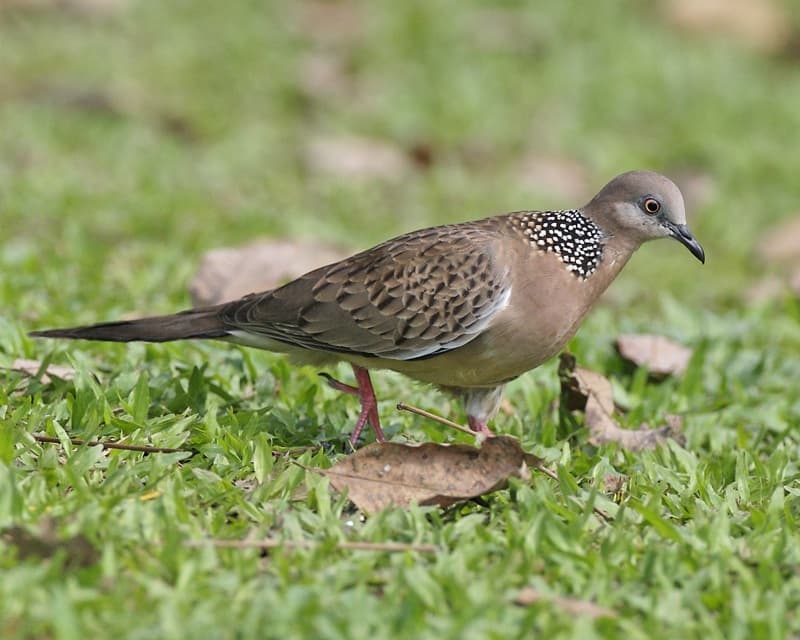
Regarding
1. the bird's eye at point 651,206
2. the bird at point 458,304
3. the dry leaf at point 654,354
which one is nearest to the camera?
the bird at point 458,304

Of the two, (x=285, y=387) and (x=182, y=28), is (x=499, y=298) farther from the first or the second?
(x=182, y=28)

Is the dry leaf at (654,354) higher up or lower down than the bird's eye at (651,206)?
lower down

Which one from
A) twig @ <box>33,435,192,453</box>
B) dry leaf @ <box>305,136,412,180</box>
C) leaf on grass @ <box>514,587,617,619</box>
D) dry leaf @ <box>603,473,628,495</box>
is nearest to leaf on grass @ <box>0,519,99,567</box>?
twig @ <box>33,435,192,453</box>

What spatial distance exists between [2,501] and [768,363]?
13.9ft

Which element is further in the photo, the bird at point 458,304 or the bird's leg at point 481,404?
the bird's leg at point 481,404

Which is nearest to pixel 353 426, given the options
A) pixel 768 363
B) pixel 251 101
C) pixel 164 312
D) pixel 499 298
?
pixel 499 298

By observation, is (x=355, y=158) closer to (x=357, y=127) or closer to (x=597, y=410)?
(x=357, y=127)

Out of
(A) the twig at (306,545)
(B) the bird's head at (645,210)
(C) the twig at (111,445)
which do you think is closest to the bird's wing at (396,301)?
(B) the bird's head at (645,210)

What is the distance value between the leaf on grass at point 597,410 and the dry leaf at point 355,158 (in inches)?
183

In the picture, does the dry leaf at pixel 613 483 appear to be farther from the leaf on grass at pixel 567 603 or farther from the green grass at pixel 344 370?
the leaf on grass at pixel 567 603

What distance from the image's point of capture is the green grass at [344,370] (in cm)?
343

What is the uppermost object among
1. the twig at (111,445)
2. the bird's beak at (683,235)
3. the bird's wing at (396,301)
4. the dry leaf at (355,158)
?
the bird's beak at (683,235)

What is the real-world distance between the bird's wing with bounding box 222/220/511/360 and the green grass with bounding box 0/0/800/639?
1.23 ft

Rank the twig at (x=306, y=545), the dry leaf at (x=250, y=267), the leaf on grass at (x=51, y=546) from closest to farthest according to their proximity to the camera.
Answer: the leaf on grass at (x=51, y=546)
the twig at (x=306, y=545)
the dry leaf at (x=250, y=267)
